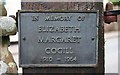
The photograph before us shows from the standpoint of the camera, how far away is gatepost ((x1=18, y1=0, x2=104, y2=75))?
4.14 metres

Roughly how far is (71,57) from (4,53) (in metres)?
0.65

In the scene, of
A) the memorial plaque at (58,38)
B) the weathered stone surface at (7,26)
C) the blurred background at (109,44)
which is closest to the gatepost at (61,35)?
the memorial plaque at (58,38)

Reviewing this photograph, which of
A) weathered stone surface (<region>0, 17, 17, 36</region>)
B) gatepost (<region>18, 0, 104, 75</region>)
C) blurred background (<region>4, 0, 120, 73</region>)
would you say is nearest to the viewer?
weathered stone surface (<region>0, 17, 17, 36</region>)

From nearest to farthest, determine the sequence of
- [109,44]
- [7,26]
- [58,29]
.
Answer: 1. [7,26]
2. [58,29]
3. [109,44]

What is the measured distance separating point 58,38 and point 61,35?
4cm

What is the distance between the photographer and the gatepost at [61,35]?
4.14 metres

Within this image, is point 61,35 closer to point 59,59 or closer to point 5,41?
point 59,59

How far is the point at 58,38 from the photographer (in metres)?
4.16

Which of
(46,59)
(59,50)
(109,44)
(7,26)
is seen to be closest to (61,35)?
(59,50)

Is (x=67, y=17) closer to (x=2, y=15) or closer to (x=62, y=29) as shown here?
(x=62, y=29)

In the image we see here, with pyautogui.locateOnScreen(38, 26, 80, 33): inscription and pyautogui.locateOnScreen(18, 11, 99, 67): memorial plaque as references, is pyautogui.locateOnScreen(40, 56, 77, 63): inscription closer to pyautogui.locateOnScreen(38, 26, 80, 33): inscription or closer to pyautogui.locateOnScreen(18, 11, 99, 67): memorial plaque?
pyautogui.locateOnScreen(18, 11, 99, 67): memorial plaque

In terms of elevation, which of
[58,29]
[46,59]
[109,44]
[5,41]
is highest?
[58,29]

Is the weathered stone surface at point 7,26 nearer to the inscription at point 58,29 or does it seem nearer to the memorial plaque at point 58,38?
the memorial plaque at point 58,38

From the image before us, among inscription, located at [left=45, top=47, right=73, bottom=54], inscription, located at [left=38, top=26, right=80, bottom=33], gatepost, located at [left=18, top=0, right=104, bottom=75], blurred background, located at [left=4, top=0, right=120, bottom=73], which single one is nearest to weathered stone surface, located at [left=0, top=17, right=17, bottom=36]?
gatepost, located at [left=18, top=0, right=104, bottom=75]
